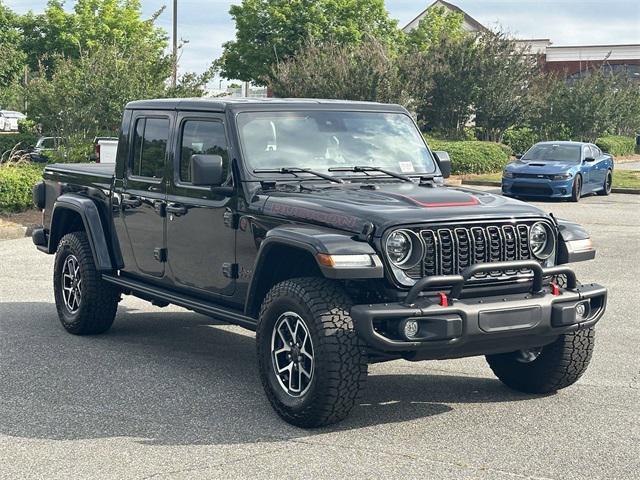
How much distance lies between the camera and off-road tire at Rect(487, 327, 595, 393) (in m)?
6.56

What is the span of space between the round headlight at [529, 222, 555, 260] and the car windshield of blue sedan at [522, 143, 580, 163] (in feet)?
60.5

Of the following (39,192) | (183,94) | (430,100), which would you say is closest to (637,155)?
(430,100)

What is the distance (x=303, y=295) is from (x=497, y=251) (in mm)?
1155

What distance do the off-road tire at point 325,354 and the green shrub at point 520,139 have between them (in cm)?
3525

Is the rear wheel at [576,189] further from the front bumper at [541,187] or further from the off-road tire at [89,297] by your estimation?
the off-road tire at [89,297]

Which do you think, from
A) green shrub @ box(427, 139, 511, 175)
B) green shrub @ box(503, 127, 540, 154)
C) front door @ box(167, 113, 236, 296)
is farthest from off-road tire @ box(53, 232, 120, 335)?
green shrub @ box(503, 127, 540, 154)

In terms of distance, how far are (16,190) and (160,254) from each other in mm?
10439

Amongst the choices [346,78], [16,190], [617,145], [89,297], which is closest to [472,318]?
[89,297]

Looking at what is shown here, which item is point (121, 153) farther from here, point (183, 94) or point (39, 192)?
point (183, 94)

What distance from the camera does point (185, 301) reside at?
7.25m

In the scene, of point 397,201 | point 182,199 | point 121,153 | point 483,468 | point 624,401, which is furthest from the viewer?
point 121,153

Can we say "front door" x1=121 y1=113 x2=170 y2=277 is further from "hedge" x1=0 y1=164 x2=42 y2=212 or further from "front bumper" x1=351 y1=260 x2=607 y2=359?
"hedge" x1=0 y1=164 x2=42 y2=212

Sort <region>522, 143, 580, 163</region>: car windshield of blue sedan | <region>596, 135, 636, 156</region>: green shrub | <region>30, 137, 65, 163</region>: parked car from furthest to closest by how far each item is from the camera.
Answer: <region>596, 135, 636, 156</region>: green shrub, <region>522, 143, 580, 163</region>: car windshield of blue sedan, <region>30, 137, 65, 163</region>: parked car

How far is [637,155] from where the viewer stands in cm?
5309
